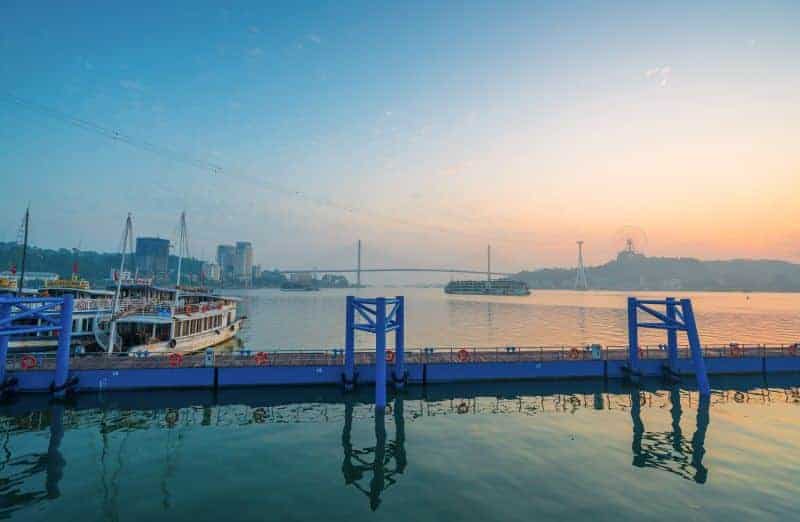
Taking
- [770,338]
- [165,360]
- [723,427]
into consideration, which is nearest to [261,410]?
[165,360]

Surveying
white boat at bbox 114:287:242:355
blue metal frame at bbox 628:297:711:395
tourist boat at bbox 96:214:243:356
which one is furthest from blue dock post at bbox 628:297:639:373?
white boat at bbox 114:287:242:355

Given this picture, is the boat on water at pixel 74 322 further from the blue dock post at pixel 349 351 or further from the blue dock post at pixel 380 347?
the blue dock post at pixel 380 347

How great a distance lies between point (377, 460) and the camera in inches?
773

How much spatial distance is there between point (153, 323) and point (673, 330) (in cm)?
4804

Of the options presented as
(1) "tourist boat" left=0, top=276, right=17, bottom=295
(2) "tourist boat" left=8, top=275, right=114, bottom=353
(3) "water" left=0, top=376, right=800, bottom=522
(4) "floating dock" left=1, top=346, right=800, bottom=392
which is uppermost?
(1) "tourist boat" left=0, top=276, right=17, bottom=295

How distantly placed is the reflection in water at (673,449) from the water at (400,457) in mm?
112

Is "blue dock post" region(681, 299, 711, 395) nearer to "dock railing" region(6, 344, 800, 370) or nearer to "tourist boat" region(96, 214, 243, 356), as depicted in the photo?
"dock railing" region(6, 344, 800, 370)

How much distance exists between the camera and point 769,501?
1571 centimetres

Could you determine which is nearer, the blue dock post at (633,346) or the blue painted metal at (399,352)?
the blue painted metal at (399,352)

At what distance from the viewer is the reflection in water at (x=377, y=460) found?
17.0 metres

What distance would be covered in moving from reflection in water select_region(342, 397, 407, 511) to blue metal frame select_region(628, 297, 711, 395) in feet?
71.8

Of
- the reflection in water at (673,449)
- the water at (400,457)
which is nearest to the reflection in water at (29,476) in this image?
the water at (400,457)

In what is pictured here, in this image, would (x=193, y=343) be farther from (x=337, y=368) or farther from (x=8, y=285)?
(x=337, y=368)

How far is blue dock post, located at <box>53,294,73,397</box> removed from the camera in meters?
27.4
